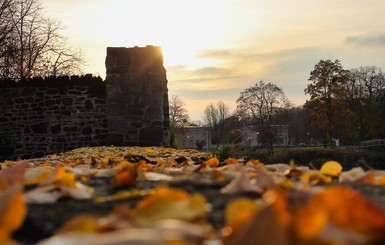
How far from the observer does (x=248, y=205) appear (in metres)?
0.90

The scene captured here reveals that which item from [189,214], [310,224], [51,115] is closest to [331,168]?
[189,214]

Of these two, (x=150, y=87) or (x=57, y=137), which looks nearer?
(x=150, y=87)

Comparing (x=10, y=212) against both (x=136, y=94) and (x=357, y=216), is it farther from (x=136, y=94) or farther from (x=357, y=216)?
(x=136, y=94)

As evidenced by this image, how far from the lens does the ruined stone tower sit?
11.8 m

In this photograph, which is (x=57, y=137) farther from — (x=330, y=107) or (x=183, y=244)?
(x=330, y=107)

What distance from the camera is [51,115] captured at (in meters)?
12.8

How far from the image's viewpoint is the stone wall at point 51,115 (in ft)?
41.1

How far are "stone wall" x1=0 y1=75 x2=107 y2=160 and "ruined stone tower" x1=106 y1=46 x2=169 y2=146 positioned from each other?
1.90ft

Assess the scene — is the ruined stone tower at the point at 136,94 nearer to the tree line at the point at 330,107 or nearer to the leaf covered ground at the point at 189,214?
the leaf covered ground at the point at 189,214

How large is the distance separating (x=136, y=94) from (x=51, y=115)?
8.35ft

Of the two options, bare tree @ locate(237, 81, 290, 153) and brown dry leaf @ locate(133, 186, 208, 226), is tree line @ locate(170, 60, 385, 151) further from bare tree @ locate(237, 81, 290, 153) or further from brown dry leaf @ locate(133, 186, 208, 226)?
brown dry leaf @ locate(133, 186, 208, 226)

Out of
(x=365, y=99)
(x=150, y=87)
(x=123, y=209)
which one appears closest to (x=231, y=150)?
(x=150, y=87)

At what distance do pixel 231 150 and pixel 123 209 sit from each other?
6.46m

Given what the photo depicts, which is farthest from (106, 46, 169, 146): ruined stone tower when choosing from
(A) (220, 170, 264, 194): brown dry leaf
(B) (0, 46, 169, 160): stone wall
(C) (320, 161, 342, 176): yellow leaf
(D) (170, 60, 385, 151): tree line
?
(D) (170, 60, 385, 151): tree line
